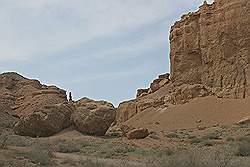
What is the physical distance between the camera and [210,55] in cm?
5359

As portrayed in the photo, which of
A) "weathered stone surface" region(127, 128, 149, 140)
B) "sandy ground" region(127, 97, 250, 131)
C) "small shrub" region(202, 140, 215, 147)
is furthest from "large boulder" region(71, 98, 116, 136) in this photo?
"sandy ground" region(127, 97, 250, 131)

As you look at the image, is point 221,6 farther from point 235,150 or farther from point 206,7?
point 235,150

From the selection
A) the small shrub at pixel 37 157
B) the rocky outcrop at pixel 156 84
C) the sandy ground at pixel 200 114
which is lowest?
the small shrub at pixel 37 157

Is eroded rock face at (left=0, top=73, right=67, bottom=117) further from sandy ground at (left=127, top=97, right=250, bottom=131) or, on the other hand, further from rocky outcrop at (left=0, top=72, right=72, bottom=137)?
sandy ground at (left=127, top=97, right=250, bottom=131)

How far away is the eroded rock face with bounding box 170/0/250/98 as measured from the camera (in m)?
49.9

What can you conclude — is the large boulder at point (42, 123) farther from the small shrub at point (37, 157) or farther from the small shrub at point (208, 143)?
the small shrub at point (37, 157)

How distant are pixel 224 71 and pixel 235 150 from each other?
104 ft

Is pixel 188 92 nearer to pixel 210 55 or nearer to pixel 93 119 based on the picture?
pixel 210 55

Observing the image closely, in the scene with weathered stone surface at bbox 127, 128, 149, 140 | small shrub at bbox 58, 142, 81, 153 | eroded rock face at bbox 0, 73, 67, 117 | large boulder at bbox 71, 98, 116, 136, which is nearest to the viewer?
small shrub at bbox 58, 142, 81, 153

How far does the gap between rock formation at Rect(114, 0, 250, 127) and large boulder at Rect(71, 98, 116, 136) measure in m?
22.4

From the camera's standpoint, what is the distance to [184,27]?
195 ft

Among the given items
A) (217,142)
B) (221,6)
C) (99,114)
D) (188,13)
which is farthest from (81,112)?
(188,13)

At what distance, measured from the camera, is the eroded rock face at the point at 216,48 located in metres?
49.9

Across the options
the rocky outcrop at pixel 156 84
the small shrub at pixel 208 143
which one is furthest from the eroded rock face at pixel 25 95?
the small shrub at pixel 208 143
